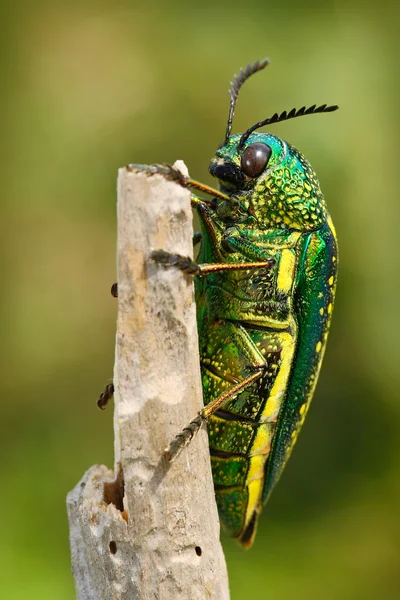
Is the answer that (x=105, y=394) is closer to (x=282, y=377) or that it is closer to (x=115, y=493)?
(x=115, y=493)

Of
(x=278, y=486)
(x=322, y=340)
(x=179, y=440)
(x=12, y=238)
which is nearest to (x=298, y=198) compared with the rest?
(x=322, y=340)

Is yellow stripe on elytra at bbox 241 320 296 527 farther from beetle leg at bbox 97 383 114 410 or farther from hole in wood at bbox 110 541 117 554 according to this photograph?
hole in wood at bbox 110 541 117 554

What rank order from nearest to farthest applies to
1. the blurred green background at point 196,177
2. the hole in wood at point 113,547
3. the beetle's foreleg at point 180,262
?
the beetle's foreleg at point 180,262 < the hole in wood at point 113,547 < the blurred green background at point 196,177

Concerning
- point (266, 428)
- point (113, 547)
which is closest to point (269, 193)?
point (266, 428)

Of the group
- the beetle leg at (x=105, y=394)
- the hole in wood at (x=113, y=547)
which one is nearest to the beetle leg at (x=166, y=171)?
the beetle leg at (x=105, y=394)

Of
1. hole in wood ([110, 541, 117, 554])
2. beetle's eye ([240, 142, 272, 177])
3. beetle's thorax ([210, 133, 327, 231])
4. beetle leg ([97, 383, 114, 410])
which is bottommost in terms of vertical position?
hole in wood ([110, 541, 117, 554])

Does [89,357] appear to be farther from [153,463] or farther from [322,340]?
[153,463]

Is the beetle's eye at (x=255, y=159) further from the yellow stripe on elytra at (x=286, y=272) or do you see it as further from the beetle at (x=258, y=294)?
the yellow stripe on elytra at (x=286, y=272)

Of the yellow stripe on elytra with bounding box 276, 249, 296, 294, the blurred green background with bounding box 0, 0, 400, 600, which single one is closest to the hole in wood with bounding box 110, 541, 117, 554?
the yellow stripe on elytra with bounding box 276, 249, 296, 294
